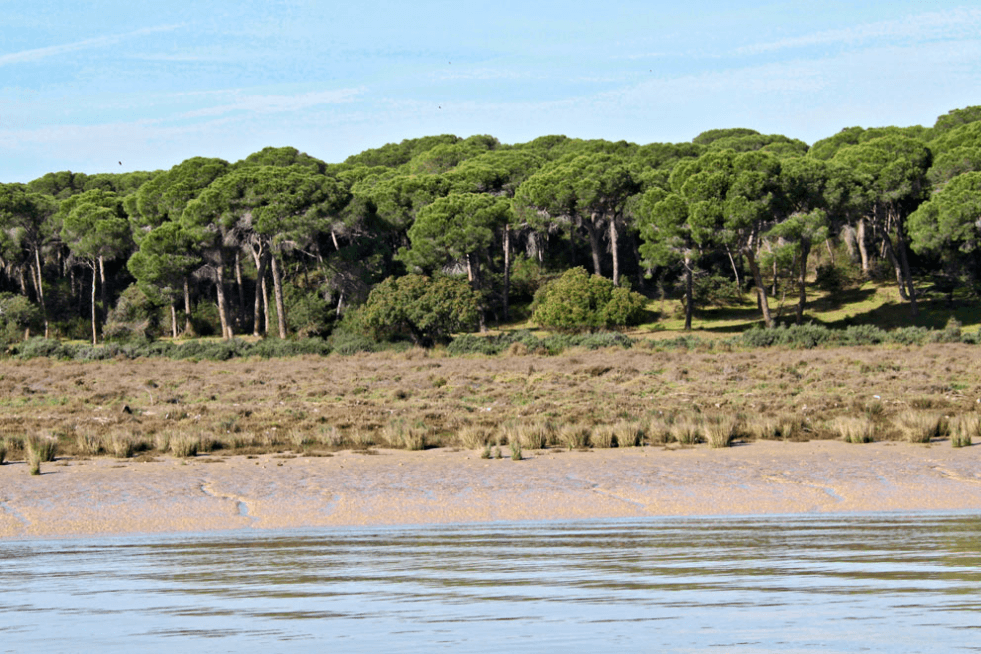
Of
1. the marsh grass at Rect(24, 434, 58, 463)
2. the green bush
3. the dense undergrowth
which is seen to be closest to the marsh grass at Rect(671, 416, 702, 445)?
the marsh grass at Rect(24, 434, 58, 463)

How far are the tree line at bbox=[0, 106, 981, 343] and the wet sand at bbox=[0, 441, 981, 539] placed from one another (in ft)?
102

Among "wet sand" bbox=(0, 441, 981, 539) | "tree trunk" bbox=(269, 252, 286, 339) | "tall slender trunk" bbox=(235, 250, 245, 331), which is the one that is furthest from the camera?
"tall slender trunk" bbox=(235, 250, 245, 331)

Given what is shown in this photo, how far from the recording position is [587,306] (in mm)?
51094

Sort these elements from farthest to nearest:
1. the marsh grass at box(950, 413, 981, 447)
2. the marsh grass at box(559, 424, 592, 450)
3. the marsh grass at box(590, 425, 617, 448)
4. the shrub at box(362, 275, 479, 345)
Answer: the shrub at box(362, 275, 479, 345)
the marsh grass at box(590, 425, 617, 448)
the marsh grass at box(559, 424, 592, 450)
the marsh grass at box(950, 413, 981, 447)

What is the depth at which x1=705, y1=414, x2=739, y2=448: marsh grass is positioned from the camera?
1666 centimetres

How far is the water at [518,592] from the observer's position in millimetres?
4574

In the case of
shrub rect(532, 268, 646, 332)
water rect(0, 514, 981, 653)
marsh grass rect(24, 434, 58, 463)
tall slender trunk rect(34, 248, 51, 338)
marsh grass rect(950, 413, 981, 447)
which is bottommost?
marsh grass rect(950, 413, 981, 447)

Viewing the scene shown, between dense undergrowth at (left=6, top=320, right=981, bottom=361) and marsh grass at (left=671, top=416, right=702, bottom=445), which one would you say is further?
dense undergrowth at (left=6, top=320, right=981, bottom=361)

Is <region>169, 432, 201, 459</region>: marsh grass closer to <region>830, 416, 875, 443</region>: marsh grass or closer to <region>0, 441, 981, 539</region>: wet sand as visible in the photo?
<region>0, 441, 981, 539</region>: wet sand

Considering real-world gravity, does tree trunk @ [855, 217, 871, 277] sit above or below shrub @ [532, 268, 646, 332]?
above

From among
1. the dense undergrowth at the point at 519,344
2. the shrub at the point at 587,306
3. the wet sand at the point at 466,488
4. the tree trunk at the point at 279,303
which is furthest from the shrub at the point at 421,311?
the wet sand at the point at 466,488

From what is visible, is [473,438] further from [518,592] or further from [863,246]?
[863,246]

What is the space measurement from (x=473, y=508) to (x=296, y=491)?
2514mm

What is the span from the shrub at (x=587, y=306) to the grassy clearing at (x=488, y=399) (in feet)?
34.4
